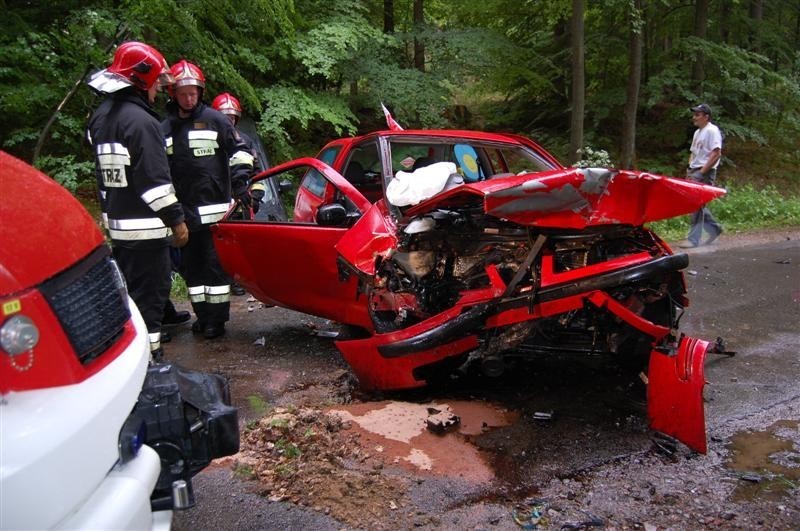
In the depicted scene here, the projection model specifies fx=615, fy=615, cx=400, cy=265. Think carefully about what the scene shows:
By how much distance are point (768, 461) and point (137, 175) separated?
381 cm

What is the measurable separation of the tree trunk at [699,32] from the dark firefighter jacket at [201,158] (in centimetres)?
1088

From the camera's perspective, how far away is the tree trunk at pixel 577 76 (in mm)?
10000

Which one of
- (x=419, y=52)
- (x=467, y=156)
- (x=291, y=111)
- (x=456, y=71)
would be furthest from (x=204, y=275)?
(x=419, y=52)

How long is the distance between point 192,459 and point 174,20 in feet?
20.4

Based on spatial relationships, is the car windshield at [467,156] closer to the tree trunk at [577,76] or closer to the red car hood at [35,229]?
the red car hood at [35,229]

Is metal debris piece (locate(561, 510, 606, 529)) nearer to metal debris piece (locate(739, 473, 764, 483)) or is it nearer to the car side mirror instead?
metal debris piece (locate(739, 473, 764, 483))

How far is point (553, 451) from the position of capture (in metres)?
3.09

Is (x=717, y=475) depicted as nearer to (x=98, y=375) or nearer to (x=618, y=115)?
(x=98, y=375)

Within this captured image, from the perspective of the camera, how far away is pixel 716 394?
376 cm

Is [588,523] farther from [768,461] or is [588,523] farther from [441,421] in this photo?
[768,461]

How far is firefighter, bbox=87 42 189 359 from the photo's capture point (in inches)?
147

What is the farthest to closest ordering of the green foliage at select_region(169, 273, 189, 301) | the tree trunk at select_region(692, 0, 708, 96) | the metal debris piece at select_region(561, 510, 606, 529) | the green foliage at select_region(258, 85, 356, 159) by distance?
the tree trunk at select_region(692, 0, 708, 96) < the green foliage at select_region(258, 85, 356, 159) < the green foliage at select_region(169, 273, 189, 301) < the metal debris piece at select_region(561, 510, 606, 529)

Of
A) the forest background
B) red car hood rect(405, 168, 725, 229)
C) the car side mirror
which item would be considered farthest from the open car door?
the forest background

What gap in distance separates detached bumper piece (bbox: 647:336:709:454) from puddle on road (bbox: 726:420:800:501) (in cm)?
23
